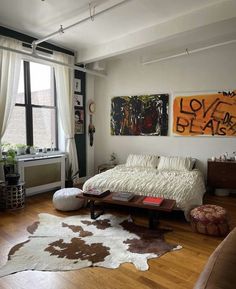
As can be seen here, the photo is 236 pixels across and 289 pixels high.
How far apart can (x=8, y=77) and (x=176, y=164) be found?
3386 mm

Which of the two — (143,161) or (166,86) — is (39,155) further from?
(166,86)

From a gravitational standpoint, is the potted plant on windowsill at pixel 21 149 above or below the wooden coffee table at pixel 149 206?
above

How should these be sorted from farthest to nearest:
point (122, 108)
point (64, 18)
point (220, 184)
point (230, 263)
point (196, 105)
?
point (122, 108) → point (196, 105) → point (220, 184) → point (64, 18) → point (230, 263)

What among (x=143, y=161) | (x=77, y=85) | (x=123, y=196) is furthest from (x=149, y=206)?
(x=77, y=85)

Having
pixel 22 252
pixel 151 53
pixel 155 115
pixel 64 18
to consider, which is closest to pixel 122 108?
pixel 155 115

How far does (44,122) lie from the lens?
4.91 m

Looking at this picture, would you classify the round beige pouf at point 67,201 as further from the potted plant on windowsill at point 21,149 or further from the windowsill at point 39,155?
the potted plant on windowsill at point 21,149

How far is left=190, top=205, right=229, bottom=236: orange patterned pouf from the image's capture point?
277 cm

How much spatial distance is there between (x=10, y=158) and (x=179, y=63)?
12.1 feet

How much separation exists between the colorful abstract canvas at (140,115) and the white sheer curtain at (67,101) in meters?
1.07

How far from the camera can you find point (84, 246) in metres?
2.52

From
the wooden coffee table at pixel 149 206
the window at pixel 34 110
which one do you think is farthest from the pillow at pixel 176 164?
the window at pixel 34 110

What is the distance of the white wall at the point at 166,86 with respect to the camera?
14.7ft

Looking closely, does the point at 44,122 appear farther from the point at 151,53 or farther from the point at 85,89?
the point at 151,53
